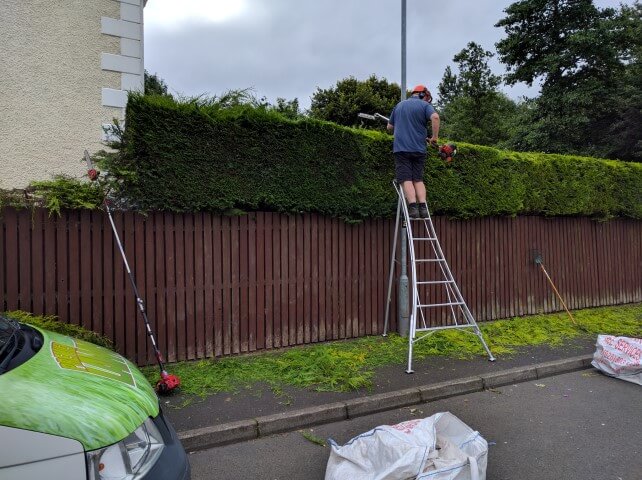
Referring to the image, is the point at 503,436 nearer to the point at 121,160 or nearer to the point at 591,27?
the point at 121,160

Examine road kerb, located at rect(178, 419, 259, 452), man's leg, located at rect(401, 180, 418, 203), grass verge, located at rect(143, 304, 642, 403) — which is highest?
man's leg, located at rect(401, 180, 418, 203)

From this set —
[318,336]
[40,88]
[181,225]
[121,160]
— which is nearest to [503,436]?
[318,336]

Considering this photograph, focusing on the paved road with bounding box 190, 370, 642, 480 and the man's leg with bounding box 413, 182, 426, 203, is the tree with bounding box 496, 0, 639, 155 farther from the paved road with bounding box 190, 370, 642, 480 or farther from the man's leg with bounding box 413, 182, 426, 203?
the paved road with bounding box 190, 370, 642, 480

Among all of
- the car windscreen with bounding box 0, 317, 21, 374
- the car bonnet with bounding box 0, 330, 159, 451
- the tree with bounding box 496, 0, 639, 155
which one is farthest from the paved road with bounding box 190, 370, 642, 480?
the tree with bounding box 496, 0, 639, 155

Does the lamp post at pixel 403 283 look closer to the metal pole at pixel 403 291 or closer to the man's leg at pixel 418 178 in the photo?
the metal pole at pixel 403 291

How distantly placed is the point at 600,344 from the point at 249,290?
14.6 ft

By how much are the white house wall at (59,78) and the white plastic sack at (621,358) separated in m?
7.39

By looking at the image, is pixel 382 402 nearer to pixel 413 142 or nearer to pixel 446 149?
pixel 413 142

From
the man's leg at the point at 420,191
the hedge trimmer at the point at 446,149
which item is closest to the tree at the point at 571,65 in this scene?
the hedge trimmer at the point at 446,149

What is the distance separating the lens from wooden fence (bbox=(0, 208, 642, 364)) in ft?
16.0

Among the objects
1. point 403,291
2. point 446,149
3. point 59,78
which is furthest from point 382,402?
point 59,78

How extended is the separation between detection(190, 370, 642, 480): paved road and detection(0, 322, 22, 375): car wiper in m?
1.66

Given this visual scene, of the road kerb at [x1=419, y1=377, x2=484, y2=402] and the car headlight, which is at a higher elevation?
the car headlight

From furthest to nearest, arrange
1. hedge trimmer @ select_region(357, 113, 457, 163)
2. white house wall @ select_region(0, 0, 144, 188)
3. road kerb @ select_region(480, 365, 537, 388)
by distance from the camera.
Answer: hedge trimmer @ select_region(357, 113, 457, 163)
white house wall @ select_region(0, 0, 144, 188)
road kerb @ select_region(480, 365, 537, 388)
